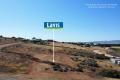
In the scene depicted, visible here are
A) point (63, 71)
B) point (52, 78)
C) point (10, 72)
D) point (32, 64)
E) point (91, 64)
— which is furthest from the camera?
point (91, 64)

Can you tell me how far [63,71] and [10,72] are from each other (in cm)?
562

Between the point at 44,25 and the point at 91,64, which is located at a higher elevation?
the point at 44,25

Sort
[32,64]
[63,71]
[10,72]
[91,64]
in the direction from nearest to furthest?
[10,72]
[63,71]
[32,64]
[91,64]

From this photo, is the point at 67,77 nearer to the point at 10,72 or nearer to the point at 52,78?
the point at 52,78

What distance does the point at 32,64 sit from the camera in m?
31.8

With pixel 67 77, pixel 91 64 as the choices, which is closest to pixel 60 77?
pixel 67 77

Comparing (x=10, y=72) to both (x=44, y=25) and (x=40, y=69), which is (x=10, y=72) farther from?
(x=44, y=25)

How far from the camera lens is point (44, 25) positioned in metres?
33.3

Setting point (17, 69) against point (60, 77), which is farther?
point (17, 69)

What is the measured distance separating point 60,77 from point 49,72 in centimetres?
255

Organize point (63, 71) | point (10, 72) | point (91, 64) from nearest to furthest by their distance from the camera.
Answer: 1. point (10, 72)
2. point (63, 71)
3. point (91, 64)

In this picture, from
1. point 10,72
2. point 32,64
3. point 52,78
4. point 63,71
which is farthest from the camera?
point 32,64

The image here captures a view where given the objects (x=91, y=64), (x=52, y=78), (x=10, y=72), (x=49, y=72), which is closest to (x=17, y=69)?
(x=10, y=72)

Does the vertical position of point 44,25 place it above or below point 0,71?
above
